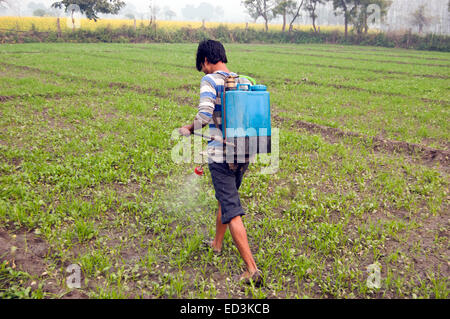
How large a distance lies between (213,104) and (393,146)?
643 centimetres

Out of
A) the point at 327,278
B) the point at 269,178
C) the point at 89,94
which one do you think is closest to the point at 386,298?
the point at 327,278

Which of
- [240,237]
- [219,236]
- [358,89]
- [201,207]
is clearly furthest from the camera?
[358,89]

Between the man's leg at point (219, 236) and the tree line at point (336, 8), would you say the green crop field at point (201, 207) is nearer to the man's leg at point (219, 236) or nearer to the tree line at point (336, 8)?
the man's leg at point (219, 236)

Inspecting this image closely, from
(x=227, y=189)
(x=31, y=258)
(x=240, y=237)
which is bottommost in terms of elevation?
(x=31, y=258)

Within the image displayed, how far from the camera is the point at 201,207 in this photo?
5.20 metres

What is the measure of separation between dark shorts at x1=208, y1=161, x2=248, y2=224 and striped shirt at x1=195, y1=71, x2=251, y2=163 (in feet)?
0.35

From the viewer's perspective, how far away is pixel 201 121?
322 centimetres

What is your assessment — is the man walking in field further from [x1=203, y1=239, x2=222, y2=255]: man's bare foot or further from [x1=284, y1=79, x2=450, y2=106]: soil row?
[x1=284, y1=79, x2=450, y2=106]: soil row

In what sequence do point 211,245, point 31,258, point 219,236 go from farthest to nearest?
point 211,245, point 219,236, point 31,258

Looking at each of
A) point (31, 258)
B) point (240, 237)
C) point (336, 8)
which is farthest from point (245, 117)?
point (336, 8)

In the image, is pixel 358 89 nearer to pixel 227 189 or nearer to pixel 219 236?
pixel 219 236

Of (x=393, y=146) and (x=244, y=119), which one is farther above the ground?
(x=244, y=119)
